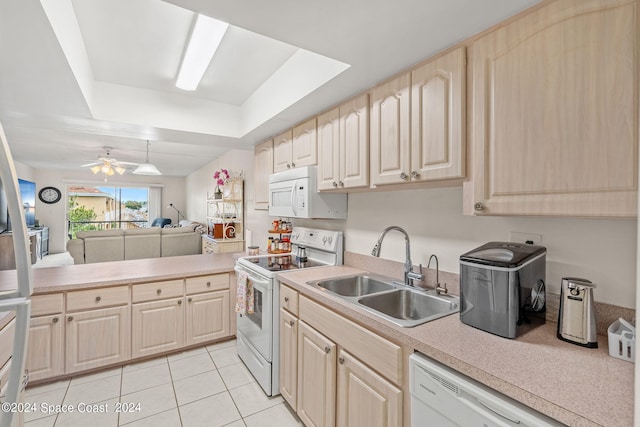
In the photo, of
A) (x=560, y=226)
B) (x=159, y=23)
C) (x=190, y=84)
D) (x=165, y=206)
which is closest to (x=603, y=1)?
(x=560, y=226)

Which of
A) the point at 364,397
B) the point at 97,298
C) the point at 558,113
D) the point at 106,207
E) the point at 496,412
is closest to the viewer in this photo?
the point at 496,412

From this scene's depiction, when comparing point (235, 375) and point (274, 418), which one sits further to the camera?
point (235, 375)

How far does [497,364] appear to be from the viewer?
2.88 feet

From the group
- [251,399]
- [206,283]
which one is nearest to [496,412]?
[251,399]

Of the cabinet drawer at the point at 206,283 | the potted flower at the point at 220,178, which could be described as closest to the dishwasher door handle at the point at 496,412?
the cabinet drawer at the point at 206,283

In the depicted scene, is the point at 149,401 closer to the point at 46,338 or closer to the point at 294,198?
the point at 46,338

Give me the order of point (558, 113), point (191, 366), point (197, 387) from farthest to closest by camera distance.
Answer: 1. point (191, 366)
2. point (197, 387)
3. point (558, 113)

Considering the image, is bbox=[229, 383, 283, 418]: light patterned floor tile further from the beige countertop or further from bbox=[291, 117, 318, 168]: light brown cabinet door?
bbox=[291, 117, 318, 168]: light brown cabinet door

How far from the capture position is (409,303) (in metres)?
1.64

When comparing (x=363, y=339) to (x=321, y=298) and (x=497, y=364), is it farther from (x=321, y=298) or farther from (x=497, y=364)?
(x=497, y=364)

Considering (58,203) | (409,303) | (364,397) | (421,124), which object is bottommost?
(364,397)

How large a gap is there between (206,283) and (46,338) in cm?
111

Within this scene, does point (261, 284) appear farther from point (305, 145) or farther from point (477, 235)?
point (477, 235)

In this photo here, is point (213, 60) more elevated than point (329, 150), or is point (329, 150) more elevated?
point (213, 60)
